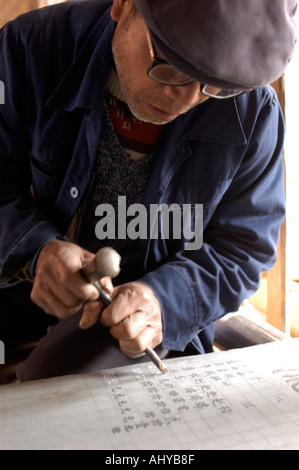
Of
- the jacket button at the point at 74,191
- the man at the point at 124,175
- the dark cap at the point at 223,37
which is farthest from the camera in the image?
the jacket button at the point at 74,191

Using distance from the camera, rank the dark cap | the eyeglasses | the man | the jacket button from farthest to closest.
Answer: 1. the jacket button
2. the man
3. the eyeglasses
4. the dark cap

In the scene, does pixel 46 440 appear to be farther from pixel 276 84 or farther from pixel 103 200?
pixel 276 84

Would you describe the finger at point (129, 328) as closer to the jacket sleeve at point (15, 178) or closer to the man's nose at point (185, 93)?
the jacket sleeve at point (15, 178)

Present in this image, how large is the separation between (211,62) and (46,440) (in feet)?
1.88

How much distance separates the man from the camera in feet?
3.03

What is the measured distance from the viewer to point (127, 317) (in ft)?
2.58

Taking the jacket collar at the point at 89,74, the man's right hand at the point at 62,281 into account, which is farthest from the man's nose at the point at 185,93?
the man's right hand at the point at 62,281

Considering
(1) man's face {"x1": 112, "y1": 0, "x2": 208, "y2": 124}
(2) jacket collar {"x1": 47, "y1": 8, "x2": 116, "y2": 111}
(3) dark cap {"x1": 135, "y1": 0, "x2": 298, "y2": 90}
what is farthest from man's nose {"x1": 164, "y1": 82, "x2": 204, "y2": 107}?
(2) jacket collar {"x1": 47, "y1": 8, "x2": 116, "y2": 111}

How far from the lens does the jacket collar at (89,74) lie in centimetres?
99

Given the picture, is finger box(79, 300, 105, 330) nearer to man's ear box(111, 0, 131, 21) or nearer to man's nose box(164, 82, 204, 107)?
man's nose box(164, 82, 204, 107)

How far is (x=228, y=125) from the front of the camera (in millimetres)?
995

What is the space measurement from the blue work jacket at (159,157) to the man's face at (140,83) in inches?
3.4

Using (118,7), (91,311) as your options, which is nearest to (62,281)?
(91,311)

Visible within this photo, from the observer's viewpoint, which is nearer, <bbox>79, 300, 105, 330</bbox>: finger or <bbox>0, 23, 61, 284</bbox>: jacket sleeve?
<bbox>79, 300, 105, 330</bbox>: finger
